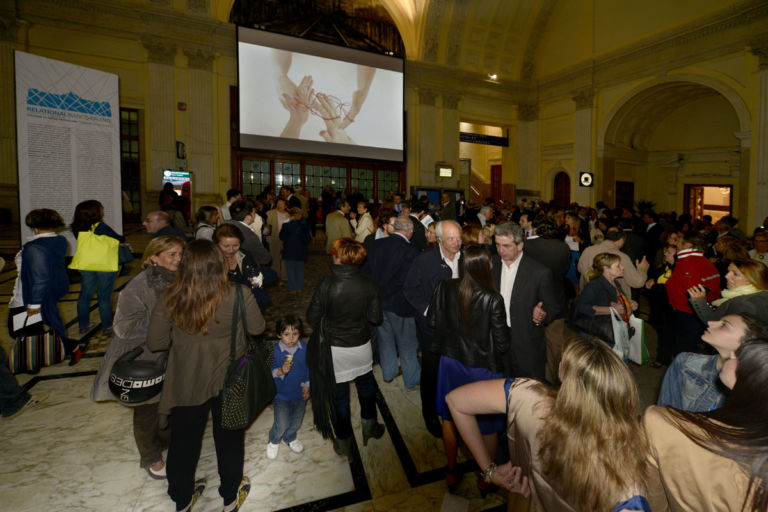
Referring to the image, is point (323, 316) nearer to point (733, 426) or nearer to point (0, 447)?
point (733, 426)

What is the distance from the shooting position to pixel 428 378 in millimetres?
2992

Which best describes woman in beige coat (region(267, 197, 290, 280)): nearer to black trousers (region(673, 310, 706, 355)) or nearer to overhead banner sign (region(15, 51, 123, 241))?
overhead banner sign (region(15, 51, 123, 241))

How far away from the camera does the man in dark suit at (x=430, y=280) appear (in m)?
3.07

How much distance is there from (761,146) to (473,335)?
13.5 metres

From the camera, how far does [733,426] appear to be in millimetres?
1042

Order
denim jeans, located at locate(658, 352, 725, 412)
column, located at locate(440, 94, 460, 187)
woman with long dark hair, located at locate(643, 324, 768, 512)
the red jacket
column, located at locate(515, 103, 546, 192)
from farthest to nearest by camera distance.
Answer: column, located at locate(515, 103, 546, 192) < column, located at locate(440, 94, 460, 187) < the red jacket < denim jeans, located at locate(658, 352, 725, 412) < woman with long dark hair, located at locate(643, 324, 768, 512)

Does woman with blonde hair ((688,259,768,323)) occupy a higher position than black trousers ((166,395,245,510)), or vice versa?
woman with blonde hair ((688,259,768,323))

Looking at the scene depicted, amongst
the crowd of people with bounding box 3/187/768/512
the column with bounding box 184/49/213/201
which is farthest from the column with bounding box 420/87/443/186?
the crowd of people with bounding box 3/187/768/512

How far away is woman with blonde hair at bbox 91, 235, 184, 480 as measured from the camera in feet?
7.49

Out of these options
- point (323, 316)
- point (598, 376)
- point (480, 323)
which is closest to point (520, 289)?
point (480, 323)

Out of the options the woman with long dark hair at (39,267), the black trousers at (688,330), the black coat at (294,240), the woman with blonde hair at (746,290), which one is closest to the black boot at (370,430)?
the woman with blonde hair at (746,290)

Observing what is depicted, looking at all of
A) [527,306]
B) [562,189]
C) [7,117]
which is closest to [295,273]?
[527,306]

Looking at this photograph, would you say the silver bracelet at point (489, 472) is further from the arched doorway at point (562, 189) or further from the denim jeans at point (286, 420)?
the arched doorway at point (562, 189)

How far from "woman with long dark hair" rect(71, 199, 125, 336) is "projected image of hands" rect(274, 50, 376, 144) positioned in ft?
34.3
